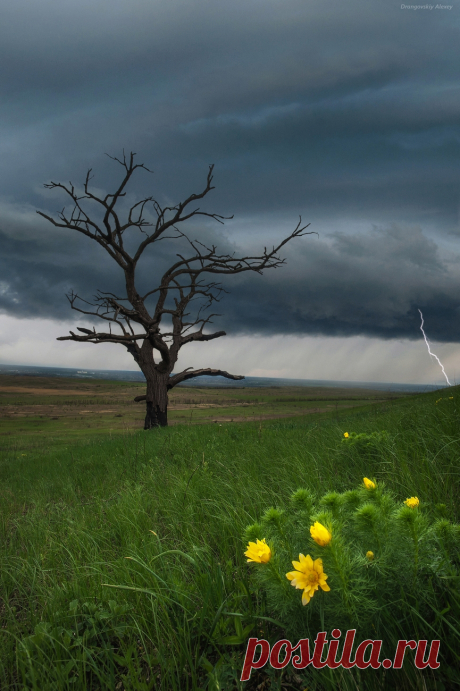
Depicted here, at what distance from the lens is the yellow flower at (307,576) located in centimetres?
125

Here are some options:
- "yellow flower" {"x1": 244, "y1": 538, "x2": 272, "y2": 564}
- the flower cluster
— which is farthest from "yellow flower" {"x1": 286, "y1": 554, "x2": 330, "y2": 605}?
"yellow flower" {"x1": 244, "y1": 538, "x2": 272, "y2": 564}

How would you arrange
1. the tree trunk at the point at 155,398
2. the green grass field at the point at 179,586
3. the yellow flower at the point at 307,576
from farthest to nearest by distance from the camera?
1. the tree trunk at the point at 155,398
2. the green grass field at the point at 179,586
3. the yellow flower at the point at 307,576

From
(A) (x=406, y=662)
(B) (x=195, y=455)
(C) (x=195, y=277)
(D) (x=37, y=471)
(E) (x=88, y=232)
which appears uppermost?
(E) (x=88, y=232)

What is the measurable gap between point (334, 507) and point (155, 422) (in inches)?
613

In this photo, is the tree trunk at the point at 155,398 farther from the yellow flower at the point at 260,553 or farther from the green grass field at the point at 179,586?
the yellow flower at the point at 260,553

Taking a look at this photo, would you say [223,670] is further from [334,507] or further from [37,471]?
[37,471]

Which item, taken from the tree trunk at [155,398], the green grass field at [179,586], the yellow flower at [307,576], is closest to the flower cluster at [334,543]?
the yellow flower at [307,576]

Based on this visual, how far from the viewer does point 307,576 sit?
128 cm

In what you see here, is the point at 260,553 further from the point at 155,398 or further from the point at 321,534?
the point at 155,398

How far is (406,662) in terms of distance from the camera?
56.4 inches

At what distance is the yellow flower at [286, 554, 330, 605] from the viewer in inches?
49.3

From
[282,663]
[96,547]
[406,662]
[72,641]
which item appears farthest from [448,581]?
[96,547]

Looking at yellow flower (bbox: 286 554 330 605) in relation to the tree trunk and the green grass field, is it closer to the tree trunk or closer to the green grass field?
the green grass field

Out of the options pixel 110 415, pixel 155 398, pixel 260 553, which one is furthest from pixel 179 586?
pixel 110 415
